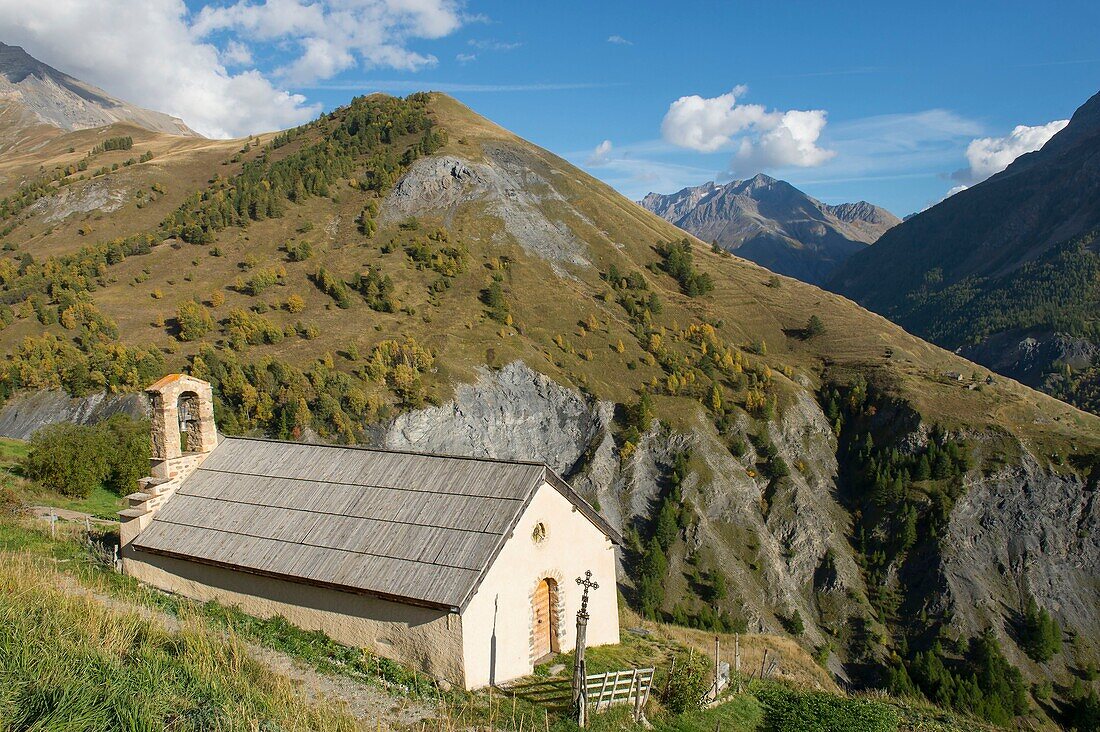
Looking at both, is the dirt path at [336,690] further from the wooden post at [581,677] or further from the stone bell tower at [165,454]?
the stone bell tower at [165,454]

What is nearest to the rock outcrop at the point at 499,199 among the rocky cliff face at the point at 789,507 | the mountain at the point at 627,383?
the mountain at the point at 627,383

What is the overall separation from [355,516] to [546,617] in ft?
18.1

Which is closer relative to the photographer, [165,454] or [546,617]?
[546,617]

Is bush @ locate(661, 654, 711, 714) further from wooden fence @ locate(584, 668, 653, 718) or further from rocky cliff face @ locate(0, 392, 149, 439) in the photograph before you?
rocky cliff face @ locate(0, 392, 149, 439)

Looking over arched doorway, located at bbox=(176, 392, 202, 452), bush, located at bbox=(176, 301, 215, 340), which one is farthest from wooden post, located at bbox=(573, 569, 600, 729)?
bush, located at bbox=(176, 301, 215, 340)

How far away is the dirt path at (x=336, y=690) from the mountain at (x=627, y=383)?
37.3 m

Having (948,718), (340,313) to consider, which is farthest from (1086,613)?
(340,313)

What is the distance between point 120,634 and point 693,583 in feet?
151

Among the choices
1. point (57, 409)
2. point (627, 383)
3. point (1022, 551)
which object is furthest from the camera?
point (627, 383)

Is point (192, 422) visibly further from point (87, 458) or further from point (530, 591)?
point (87, 458)

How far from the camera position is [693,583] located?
50125mm

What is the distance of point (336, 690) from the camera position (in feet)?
41.8

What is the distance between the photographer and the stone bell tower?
60.7 ft

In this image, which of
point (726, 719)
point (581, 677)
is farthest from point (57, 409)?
point (726, 719)
